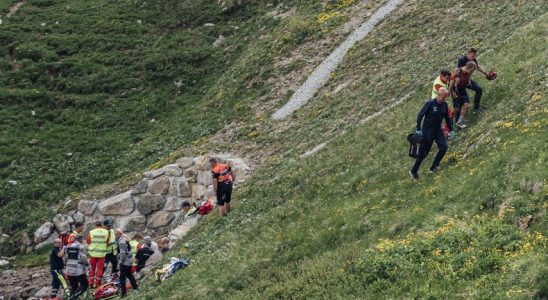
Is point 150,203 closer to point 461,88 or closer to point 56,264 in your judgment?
point 56,264

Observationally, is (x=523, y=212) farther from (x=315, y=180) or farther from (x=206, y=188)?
(x=206, y=188)

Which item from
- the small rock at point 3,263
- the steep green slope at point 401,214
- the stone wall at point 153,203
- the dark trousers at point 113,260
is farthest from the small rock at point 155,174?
the dark trousers at point 113,260

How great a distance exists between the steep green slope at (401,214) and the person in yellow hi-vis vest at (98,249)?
3303 millimetres

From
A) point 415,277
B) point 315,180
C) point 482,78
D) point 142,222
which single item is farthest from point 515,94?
point 142,222

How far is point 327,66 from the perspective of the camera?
3969 cm

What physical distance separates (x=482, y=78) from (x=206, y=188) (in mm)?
13439

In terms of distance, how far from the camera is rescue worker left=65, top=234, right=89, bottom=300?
23.6m

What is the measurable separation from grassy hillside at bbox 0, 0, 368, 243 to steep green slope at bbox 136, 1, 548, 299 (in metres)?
12.7

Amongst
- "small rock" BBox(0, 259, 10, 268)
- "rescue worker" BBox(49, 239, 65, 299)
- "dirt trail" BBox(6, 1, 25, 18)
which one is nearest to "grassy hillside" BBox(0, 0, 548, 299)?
"dirt trail" BBox(6, 1, 25, 18)

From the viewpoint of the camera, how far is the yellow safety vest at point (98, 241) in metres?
24.3

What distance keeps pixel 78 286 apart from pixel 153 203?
7.74 m

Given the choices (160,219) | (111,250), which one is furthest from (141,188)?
(111,250)

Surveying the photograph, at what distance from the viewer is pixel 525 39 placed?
25469 millimetres

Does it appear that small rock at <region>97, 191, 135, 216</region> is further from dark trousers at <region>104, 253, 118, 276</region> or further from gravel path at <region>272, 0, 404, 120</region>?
gravel path at <region>272, 0, 404, 120</region>
